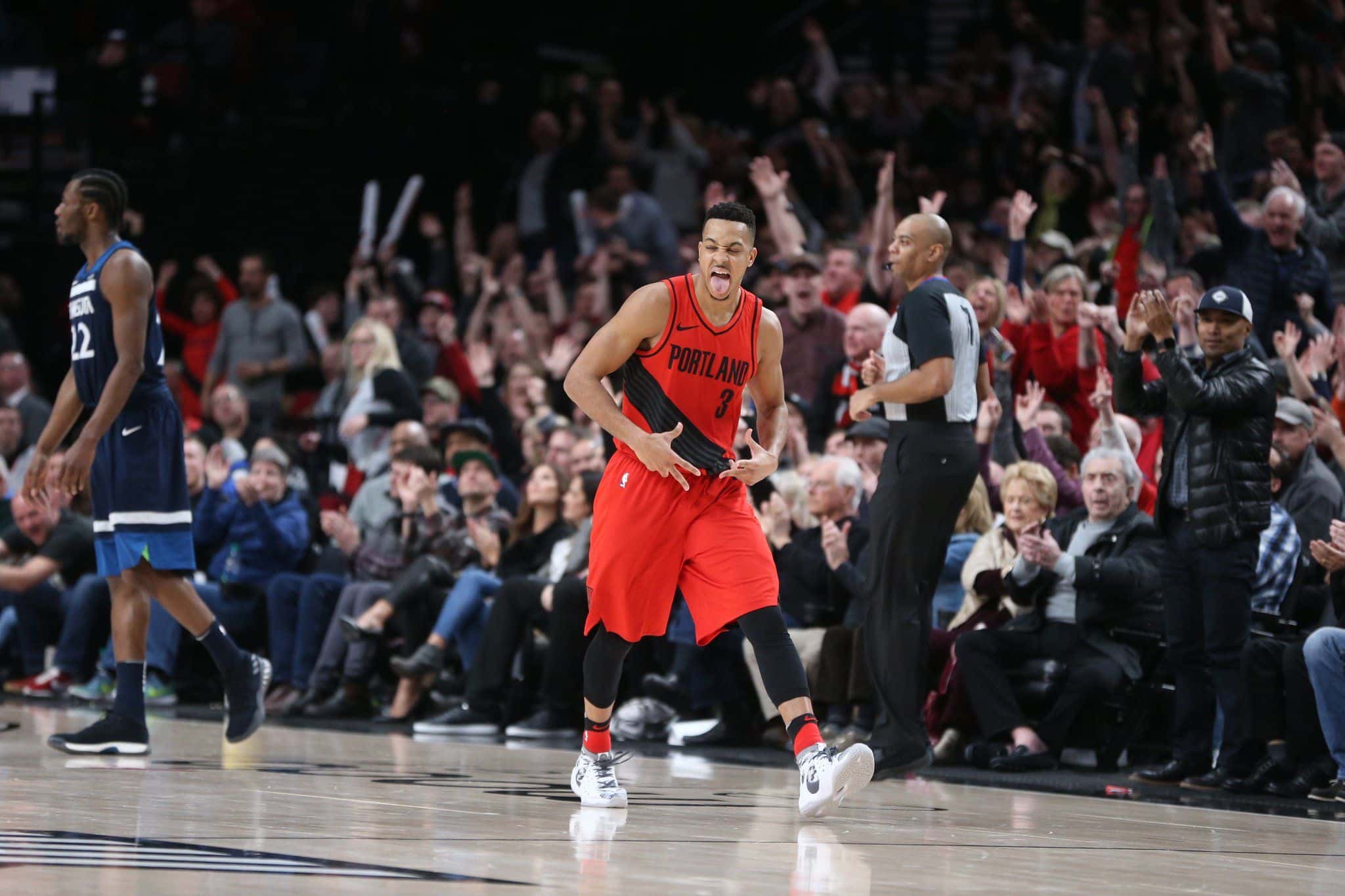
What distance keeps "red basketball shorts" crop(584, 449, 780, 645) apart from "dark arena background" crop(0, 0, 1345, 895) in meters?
0.02

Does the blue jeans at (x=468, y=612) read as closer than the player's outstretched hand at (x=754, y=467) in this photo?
No

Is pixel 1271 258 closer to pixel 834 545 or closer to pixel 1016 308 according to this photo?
pixel 1016 308

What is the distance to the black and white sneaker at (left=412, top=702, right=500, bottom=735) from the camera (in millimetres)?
9164

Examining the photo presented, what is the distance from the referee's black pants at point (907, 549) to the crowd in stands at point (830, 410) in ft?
2.72

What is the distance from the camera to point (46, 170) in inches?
644

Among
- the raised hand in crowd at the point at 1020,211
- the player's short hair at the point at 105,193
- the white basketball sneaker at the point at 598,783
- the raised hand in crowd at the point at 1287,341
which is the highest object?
the raised hand in crowd at the point at 1020,211

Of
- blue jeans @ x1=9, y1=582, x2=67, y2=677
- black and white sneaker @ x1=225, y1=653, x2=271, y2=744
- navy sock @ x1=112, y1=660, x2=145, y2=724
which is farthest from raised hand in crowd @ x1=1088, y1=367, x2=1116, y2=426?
blue jeans @ x1=9, y1=582, x2=67, y2=677

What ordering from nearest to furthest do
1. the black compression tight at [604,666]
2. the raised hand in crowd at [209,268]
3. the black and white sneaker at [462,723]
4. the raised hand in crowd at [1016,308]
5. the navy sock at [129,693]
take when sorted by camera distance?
1. the black compression tight at [604,666]
2. the navy sock at [129,693]
3. the black and white sneaker at [462,723]
4. the raised hand in crowd at [1016,308]
5. the raised hand in crowd at [209,268]

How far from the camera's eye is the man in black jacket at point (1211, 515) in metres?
6.99

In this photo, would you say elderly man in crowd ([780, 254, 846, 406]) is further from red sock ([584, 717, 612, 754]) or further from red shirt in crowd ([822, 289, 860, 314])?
red sock ([584, 717, 612, 754])

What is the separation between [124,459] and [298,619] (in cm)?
337

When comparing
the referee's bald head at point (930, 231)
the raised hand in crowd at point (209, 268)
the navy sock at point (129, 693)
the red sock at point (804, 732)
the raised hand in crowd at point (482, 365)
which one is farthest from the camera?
the raised hand in crowd at point (209, 268)

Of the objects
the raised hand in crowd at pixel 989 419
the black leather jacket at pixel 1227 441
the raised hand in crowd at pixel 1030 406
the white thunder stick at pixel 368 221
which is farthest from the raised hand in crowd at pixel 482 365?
the black leather jacket at pixel 1227 441

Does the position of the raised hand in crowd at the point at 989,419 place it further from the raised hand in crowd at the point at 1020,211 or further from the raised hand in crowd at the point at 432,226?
the raised hand in crowd at the point at 432,226
